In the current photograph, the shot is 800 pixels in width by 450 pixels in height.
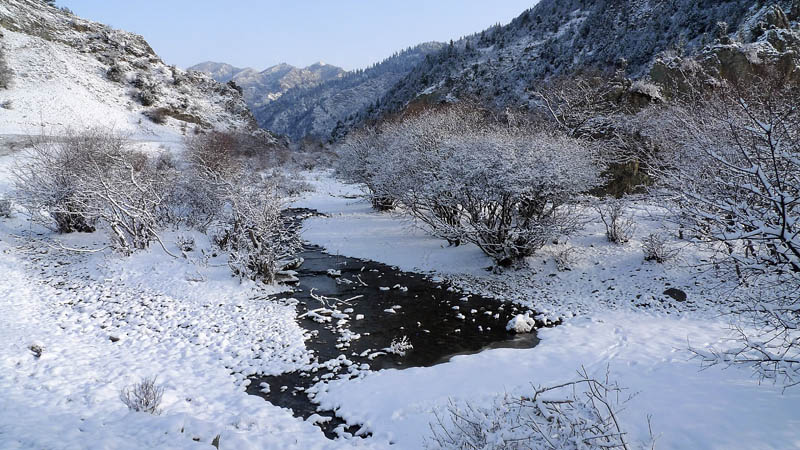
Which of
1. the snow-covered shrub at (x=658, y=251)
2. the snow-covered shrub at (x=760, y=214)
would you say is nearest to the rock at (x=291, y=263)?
the snow-covered shrub at (x=760, y=214)

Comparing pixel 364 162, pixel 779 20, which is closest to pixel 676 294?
pixel 364 162

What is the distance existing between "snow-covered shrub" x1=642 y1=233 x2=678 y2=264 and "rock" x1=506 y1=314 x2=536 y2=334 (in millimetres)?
5410

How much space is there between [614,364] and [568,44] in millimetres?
77296

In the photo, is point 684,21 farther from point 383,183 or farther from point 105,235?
point 105,235

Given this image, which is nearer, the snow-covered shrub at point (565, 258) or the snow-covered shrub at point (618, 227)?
the snow-covered shrub at point (565, 258)

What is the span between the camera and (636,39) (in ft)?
190

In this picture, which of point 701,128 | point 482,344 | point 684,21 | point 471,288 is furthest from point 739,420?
point 684,21

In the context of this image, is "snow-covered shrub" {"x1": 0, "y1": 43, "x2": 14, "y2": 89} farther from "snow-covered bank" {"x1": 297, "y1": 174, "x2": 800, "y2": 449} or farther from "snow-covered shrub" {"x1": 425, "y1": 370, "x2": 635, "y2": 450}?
"snow-covered shrub" {"x1": 425, "y1": 370, "x2": 635, "y2": 450}

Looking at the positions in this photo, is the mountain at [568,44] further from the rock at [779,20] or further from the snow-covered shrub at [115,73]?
the snow-covered shrub at [115,73]

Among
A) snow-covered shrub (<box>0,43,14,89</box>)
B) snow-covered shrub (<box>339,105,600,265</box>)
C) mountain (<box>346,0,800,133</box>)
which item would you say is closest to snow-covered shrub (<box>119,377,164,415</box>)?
snow-covered shrub (<box>339,105,600,265</box>)

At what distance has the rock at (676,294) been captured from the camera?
11.2m

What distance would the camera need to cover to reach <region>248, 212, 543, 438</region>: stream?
8.07m

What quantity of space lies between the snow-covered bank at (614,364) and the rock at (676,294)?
143mm

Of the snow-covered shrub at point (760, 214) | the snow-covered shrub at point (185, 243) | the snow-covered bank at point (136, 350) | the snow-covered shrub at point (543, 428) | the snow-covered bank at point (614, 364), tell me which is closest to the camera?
the snow-covered shrub at point (760, 214)
